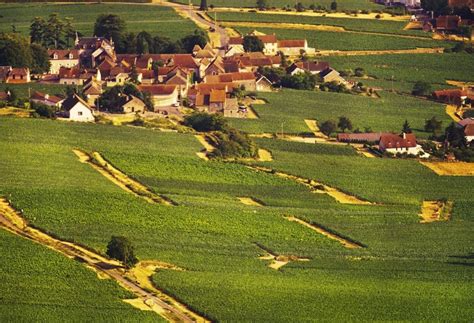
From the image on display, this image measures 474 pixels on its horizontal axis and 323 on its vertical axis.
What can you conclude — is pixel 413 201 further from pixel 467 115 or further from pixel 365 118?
pixel 467 115

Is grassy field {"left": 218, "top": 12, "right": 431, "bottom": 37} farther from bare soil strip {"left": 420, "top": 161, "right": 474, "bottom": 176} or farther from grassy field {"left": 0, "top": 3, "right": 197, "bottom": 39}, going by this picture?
bare soil strip {"left": 420, "top": 161, "right": 474, "bottom": 176}

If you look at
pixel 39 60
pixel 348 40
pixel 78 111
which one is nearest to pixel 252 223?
pixel 78 111

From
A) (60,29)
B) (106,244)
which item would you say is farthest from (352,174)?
(60,29)

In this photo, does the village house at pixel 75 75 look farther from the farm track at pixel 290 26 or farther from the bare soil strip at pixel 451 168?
the bare soil strip at pixel 451 168

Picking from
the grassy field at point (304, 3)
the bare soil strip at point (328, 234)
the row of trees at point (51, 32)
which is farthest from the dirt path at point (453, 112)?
the grassy field at point (304, 3)

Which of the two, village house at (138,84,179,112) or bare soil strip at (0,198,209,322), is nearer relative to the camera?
bare soil strip at (0,198,209,322)

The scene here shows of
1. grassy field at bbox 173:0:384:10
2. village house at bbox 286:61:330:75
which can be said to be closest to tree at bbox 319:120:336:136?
village house at bbox 286:61:330:75
